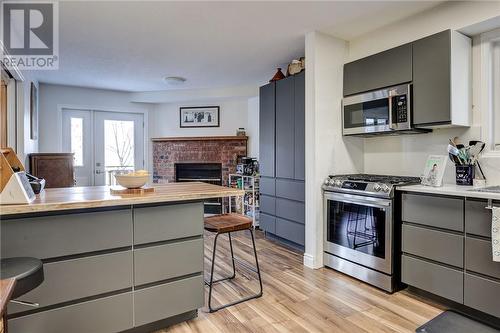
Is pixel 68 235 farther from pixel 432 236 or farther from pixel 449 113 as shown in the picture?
pixel 449 113

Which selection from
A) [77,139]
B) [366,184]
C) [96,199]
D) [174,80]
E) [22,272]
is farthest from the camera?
[77,139]

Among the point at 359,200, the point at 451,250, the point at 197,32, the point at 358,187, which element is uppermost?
the point at 197,32

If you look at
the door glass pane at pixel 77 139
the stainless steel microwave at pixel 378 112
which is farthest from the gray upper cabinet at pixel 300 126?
the door glass pane at pixel 77 139

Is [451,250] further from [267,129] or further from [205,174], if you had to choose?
[205,174]

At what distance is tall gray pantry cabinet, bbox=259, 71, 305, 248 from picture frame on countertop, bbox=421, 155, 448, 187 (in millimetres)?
1235

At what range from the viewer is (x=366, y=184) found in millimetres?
2621

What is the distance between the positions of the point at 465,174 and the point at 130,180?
2.57m

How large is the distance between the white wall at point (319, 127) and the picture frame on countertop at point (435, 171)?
0.88 m

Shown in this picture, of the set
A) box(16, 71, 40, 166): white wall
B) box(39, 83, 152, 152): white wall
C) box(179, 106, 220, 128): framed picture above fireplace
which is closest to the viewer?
box(16, 71, 40, 166): white wall

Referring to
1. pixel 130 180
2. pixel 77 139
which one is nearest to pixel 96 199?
pixel 130 180

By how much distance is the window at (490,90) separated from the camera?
2.43 metres

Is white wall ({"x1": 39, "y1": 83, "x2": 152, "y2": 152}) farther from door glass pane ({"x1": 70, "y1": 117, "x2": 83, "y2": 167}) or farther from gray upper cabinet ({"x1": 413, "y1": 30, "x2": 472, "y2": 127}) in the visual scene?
gray upper cabinet ({"x1": 413, "y1": 30, "x2": 472, "y2": 127})

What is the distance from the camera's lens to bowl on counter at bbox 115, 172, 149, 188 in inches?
78.0

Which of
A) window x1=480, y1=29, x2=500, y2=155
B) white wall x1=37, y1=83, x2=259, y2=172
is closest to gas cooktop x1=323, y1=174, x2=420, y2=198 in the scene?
window x1=480, y1=29, x2=500, y2=155
